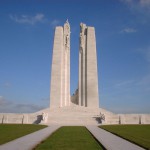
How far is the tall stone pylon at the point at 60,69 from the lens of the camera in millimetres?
38469

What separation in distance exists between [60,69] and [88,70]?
4250 millimetres

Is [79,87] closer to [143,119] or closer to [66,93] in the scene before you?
[66,93]

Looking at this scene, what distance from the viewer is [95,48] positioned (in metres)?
40.5

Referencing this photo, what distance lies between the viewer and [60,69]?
128 feet

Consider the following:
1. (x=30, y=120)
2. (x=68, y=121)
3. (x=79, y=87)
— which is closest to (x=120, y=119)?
(x=68, y=121)

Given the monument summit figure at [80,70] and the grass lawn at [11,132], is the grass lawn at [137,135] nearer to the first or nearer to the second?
the grass lawn at [11,132]

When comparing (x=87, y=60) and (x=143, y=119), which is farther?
(x=87, y=60)

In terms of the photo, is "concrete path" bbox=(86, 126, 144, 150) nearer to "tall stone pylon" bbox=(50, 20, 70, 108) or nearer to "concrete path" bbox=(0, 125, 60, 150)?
"concrete path" bbox=(0, 125, 60, 150)

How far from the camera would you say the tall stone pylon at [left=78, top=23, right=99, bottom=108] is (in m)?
39.2

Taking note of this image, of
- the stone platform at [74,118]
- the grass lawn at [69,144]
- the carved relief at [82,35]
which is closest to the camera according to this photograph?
the grass lawn at [69,144]

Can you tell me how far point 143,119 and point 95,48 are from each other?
51.4 ft

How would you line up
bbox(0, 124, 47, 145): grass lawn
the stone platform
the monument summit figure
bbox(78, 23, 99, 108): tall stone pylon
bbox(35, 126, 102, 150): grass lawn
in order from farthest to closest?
bbox(78, 23, 99, 108): tall stone pylon → the monument summit figure → the stone platform → bbox(0, 124, 47, 145): grass lawn → bbox(35, 126, 102, 150): grass lawn

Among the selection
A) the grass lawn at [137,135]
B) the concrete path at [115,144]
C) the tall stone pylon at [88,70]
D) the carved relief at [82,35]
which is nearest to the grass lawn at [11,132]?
the concrete path at [115,144]

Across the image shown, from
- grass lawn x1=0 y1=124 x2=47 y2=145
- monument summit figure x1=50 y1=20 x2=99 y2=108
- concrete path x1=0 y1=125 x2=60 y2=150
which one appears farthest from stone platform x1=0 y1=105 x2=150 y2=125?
concrete path x1=0 y1=125 x2=60 y2=150
